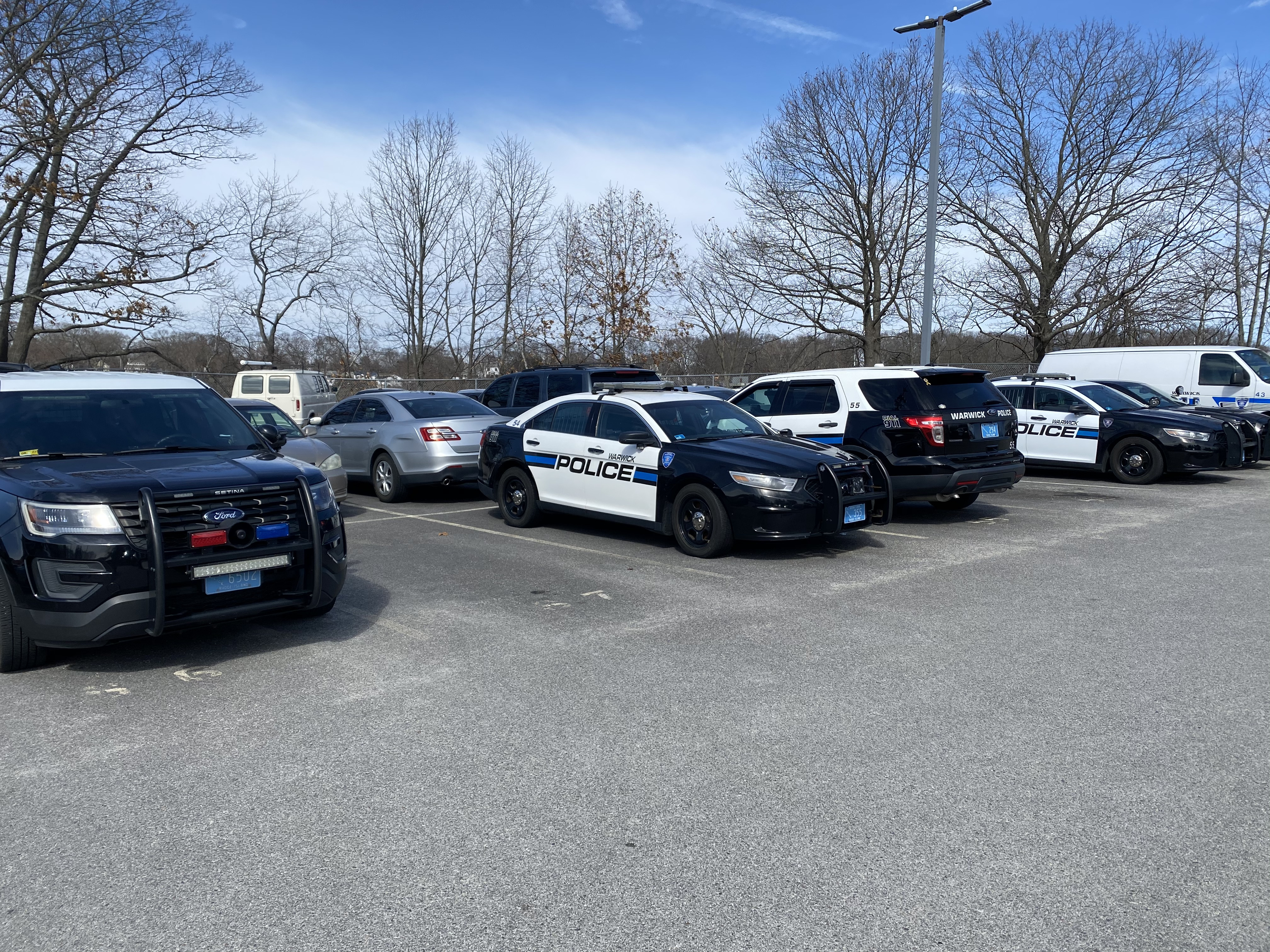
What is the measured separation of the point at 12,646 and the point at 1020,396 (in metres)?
14.7

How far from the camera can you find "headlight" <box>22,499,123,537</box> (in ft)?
17.4

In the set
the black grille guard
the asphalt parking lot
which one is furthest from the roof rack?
the black grille guard

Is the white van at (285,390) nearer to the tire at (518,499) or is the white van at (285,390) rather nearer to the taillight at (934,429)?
the tire at (518,499)

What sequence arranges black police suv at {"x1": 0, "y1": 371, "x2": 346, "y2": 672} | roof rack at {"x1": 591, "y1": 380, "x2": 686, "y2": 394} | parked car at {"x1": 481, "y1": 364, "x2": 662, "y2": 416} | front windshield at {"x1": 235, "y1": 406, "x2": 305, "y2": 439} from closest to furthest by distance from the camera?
black police suv at {"x1": 0, "y1": 371, "x2": 346, "y2": 672}
roof rack at {"x1": 591, "y1": 380, "x2": 686, "y2": 394}
front windshield at {"x1": 235, "y1": 406, "x2": 305, "y2": 439}
parked car at {"x1": 481, "y1": 364, "x2": 662, "y2": 416}

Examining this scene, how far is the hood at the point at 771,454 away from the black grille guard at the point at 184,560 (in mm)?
4078

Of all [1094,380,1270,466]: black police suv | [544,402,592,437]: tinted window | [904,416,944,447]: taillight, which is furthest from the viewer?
[1094,380,1270,466]: black police suv

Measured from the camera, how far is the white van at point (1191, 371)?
18500 mm

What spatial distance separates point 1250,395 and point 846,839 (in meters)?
18.8

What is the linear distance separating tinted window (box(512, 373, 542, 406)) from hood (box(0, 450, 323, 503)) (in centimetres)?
895

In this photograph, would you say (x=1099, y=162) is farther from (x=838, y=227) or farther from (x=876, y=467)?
(x=876, y=467)

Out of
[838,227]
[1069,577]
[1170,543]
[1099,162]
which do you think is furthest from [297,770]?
[1099,162]

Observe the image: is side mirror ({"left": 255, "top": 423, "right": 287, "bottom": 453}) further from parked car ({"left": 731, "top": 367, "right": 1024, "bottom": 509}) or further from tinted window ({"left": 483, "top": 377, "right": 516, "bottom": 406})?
tinted window ({"left": 483, "top": 377, "right": 516, "bottom": 406})

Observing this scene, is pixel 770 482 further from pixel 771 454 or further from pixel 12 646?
pixel 12 646

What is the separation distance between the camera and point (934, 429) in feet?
35.3
